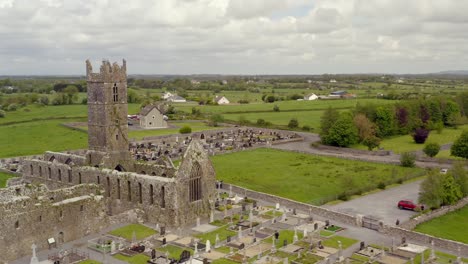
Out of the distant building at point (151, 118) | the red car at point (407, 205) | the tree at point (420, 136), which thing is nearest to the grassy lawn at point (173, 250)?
the red car at point (407, 205)

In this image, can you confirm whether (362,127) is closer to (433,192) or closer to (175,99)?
(433,192)

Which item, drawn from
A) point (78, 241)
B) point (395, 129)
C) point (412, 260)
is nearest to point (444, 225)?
point (412, 260)

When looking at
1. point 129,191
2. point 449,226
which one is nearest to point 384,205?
point 449,226

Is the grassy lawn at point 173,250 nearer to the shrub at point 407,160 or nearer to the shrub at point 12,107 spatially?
the shrub at point 407,160

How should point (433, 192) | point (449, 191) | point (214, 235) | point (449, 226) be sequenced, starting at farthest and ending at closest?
point (449, 191) < point (433, 192) < point (449, 226) < point (214, 235)

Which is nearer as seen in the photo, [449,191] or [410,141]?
[449,191]

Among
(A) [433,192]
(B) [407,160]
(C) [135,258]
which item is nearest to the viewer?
(C) [135,258]

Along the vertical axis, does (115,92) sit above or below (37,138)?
above
